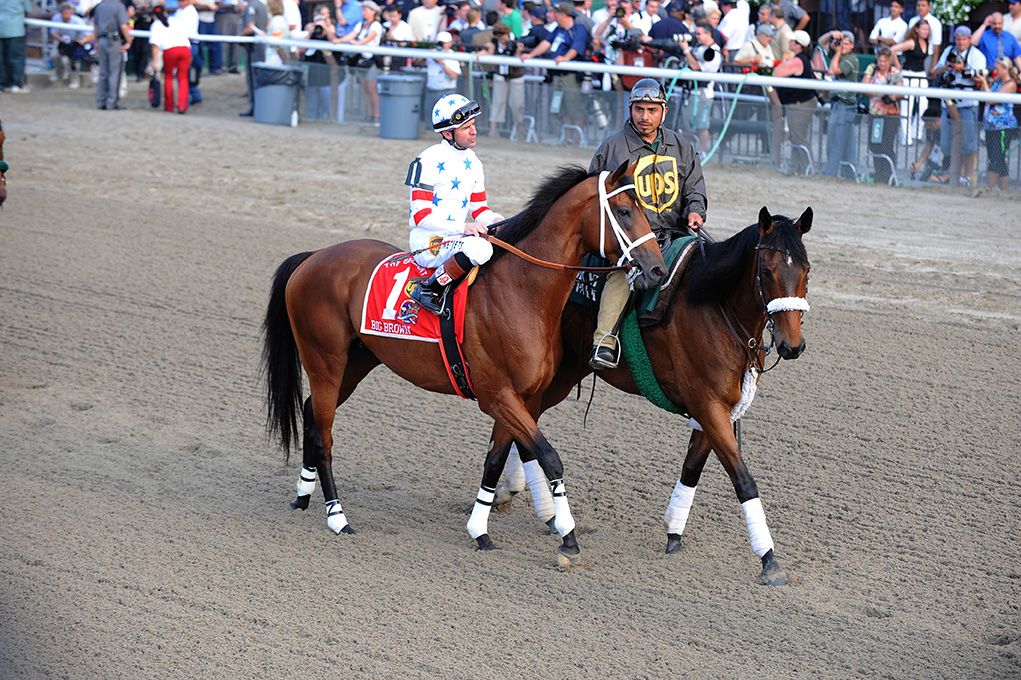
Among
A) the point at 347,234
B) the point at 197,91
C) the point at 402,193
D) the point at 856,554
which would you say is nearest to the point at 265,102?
the point at 197,91

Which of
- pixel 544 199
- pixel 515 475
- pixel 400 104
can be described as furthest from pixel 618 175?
pixel 400 104

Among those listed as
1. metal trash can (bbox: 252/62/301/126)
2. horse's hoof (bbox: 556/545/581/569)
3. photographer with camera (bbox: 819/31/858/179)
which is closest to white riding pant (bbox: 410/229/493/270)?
horse's hoof (bbox: 556/545/581/569)

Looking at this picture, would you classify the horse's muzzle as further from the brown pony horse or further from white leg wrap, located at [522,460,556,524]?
white leg wrap, located at [522,460,556,524]

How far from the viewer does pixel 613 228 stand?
4633 millimetres

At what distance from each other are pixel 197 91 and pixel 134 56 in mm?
3522

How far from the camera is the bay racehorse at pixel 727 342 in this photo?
457 cm

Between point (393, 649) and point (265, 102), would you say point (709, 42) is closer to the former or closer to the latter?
point (265, 102)

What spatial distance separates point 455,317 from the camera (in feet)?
16.8

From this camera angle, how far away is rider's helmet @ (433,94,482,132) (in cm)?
505

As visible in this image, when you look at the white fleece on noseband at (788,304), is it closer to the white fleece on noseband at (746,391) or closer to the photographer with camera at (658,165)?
the white fleece on noseband at (746,391)

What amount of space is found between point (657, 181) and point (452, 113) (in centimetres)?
117

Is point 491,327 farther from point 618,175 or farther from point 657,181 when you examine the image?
point 657,181

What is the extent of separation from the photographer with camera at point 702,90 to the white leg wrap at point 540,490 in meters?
8.76

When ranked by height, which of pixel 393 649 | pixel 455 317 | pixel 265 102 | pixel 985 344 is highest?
pixel 265 102
